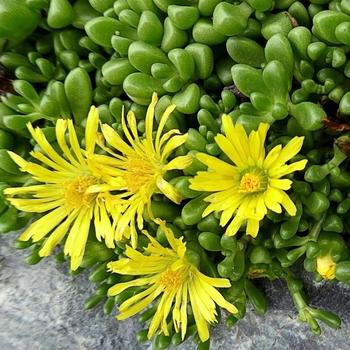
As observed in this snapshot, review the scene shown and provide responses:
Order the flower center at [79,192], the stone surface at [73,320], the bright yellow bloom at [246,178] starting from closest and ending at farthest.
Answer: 1. the bright yellow bloom at [246,178]
2. the flower center at [79,192]
3. the stone surface at [73,320]

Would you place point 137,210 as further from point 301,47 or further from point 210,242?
point 301,47

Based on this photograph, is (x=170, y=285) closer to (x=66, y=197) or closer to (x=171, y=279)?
(x=171, y=279)

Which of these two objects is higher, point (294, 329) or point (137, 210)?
point (137, 210)

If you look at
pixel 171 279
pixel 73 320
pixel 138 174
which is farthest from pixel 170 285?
pixel 73 320

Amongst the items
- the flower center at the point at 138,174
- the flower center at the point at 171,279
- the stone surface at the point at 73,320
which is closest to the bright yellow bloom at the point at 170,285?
the flower center at the point at 171,279

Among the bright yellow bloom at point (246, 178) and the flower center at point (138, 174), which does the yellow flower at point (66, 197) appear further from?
the bright yellow bloom at point (246, 178)

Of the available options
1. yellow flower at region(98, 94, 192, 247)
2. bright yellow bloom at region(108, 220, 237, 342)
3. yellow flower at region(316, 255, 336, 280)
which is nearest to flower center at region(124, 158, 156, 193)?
yellow flower at region(98, 94, 192, 247)

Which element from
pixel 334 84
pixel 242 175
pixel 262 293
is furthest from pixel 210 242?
pixel 334 84
